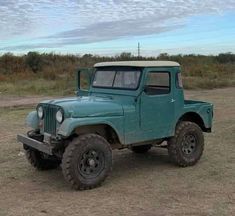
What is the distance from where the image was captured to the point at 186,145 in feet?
27.0

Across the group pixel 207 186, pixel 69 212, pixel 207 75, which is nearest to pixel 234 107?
pixel 207 186

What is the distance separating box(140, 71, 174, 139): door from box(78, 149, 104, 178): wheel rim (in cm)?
99

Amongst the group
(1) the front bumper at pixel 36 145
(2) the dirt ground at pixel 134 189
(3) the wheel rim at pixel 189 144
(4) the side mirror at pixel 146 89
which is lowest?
(2) the dirt ground at pixel 134 189

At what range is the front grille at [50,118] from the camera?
7.14m

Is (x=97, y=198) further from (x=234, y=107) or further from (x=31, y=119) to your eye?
(x=234, y=107)

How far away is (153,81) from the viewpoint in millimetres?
7965

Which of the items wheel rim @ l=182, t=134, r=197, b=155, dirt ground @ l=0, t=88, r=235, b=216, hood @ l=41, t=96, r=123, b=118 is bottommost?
dirt ground @ l=0, t=88, r=235, b=216

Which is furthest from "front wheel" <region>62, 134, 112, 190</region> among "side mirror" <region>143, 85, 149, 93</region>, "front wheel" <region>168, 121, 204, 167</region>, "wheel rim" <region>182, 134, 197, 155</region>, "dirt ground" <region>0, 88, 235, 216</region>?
"wheel rim" <region>182, 134, 197, 155</region>

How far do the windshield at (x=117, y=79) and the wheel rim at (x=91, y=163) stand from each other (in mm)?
1353

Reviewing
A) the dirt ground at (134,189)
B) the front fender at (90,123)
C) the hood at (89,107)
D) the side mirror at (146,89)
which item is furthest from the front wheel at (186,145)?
the hood at (89,107)

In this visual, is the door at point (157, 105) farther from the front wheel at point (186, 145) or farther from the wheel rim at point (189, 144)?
the wheel rim at point (189, 144)

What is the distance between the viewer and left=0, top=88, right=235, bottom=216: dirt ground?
595 cm

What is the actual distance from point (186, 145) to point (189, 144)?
7cm

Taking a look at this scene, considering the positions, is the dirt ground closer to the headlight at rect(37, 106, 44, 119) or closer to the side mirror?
the headlight at rect(37, 106, 44, 119)
